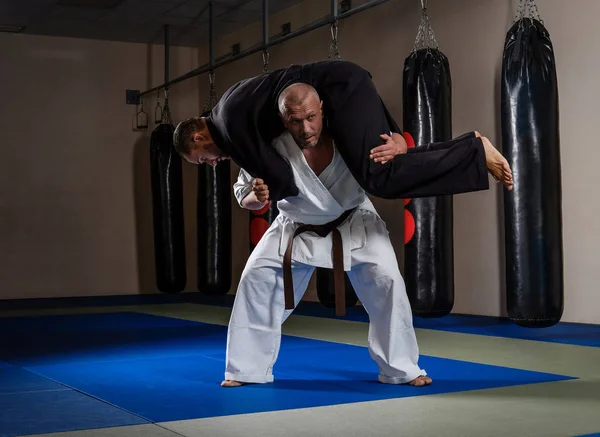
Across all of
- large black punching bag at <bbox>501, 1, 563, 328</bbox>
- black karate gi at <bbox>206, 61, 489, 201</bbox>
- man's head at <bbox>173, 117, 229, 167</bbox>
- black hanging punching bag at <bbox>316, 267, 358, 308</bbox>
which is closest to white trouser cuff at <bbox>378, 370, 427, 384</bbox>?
black karate gi at <bbox>206, 61, 489, 201</bbox>

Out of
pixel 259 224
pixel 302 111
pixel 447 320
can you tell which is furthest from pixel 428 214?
pixel 302 111

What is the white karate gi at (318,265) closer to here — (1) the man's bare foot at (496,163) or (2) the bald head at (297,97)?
(2) the bald head at (297,97)

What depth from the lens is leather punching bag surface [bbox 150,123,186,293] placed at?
933 cm

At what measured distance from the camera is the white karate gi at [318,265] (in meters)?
3.58

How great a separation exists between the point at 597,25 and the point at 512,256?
1.89 meters

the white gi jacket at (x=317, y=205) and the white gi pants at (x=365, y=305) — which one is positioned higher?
the white gi jacket at (x=317, y=205)

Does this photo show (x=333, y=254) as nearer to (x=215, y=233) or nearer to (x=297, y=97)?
(x=297, y=97)

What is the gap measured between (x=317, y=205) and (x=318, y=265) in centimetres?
26

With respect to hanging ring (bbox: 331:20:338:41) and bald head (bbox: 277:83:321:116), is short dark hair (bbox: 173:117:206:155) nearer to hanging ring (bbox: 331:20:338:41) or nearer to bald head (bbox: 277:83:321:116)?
bald head (bbox: 277:83:321:116)

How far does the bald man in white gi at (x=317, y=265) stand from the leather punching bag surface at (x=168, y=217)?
221 inches

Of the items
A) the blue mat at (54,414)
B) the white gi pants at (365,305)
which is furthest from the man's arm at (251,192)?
the blue mat at (54,414)

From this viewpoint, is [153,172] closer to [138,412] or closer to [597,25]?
[597,25]

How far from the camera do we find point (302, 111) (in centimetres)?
328

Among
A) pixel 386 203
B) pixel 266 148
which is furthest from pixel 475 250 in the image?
pixel 266 148
